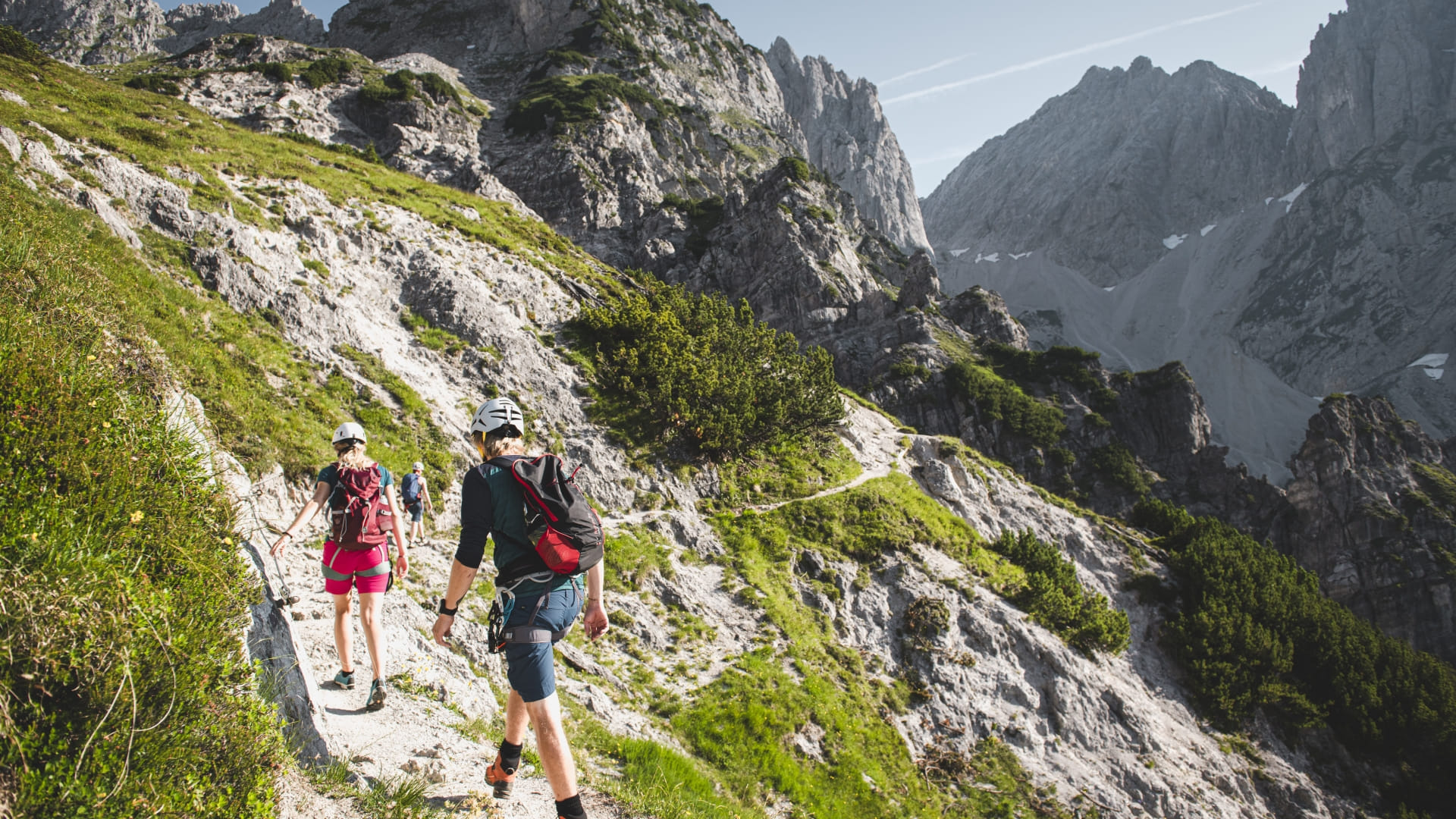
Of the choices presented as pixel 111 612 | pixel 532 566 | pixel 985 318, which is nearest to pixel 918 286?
pixel 985 318

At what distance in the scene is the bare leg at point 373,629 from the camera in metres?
6.06

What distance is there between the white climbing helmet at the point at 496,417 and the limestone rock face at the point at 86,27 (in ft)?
425

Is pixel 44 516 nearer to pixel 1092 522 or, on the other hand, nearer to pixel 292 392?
pixel 292 392

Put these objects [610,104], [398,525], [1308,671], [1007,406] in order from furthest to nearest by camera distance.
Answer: [610,104]
[1007,406]
[1308,671]
[398,525]

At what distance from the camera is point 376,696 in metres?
6.05

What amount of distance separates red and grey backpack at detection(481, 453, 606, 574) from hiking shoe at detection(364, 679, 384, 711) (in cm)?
322

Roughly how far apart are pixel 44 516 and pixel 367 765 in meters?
2.85

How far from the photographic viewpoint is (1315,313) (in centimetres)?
13938

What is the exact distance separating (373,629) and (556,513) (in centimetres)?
323

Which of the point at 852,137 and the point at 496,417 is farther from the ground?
the point at 852,137

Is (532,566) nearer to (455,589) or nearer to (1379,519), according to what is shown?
(455,589)

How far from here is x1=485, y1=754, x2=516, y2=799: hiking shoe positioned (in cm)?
484

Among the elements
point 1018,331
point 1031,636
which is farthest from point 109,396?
point 1018,331

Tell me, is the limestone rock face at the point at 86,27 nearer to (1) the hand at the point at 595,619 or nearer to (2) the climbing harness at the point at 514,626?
(2) the climbing harness at the point at 514,626
